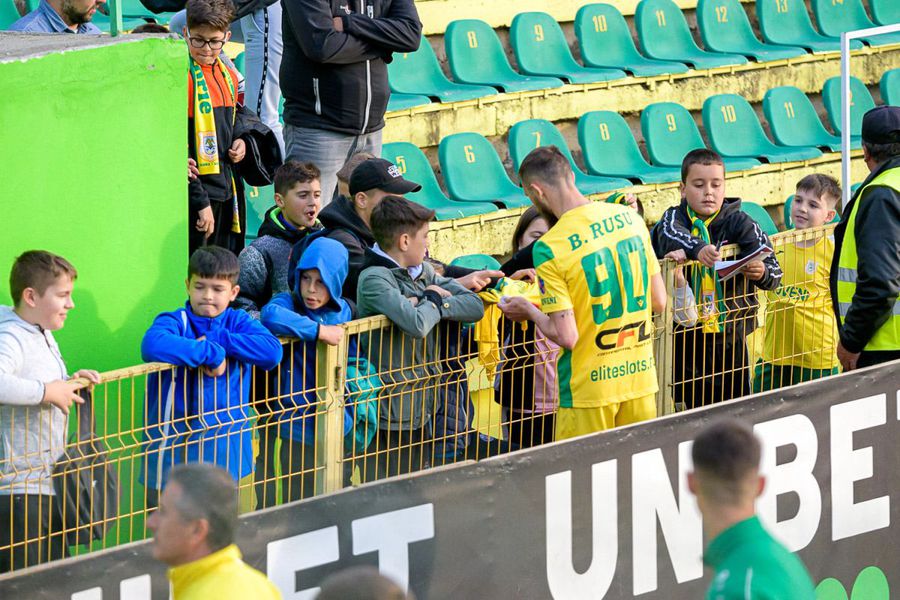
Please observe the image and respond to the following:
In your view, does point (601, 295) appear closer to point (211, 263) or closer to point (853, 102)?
point (211, 263)

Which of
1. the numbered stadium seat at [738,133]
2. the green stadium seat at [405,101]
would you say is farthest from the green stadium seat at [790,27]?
the green stadium seat at [405,101]

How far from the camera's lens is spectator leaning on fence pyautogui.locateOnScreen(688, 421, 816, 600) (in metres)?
3.64

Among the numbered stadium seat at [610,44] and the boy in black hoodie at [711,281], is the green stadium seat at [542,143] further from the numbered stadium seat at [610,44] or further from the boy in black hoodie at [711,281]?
the boy in black hoodie at [711,281]

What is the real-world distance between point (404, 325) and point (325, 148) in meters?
1.98

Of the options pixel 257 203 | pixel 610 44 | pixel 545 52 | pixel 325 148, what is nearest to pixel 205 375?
pixel 325 148

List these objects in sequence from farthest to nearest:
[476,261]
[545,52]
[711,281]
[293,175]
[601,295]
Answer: [545,52] < [476,261] < [711,281] < [293,175] < [601,295]

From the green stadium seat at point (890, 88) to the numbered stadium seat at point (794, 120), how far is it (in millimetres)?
645

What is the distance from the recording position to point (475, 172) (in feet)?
31.5

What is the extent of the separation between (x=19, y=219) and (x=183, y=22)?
2393mm

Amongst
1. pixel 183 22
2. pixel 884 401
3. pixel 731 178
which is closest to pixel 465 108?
pixel 731 178

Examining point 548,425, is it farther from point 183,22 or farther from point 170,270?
point 183,22

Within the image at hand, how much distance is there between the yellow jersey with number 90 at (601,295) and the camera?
18.6 feet

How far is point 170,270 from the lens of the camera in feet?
19.5

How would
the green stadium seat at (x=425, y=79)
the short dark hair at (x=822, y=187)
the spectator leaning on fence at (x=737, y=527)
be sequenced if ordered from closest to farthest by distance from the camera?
1. the spectator leaning on fence at (x=737, y=527)
2. the short dark hair at (x=822, y=187)
3. the green stadium seat at (x=425, y=79)
